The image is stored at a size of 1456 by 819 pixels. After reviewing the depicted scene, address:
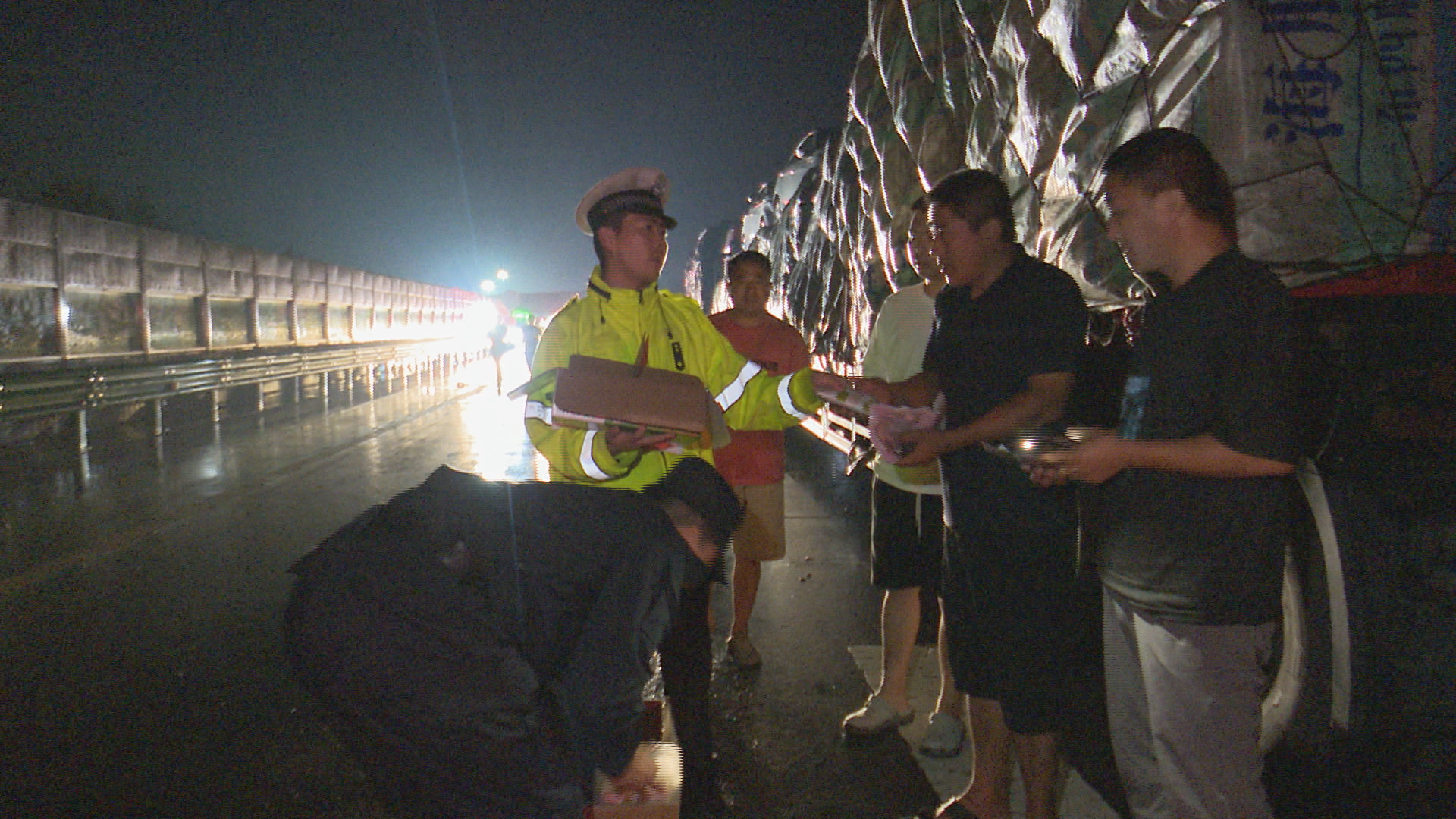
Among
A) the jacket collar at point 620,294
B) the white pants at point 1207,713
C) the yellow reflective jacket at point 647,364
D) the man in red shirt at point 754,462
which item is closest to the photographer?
the white pants at point 1207,713

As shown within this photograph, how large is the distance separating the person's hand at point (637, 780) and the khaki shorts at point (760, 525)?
1932mm

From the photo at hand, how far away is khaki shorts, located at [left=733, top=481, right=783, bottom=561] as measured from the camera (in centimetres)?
370

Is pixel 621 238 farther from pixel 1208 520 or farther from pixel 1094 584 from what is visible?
pixel 1094 584

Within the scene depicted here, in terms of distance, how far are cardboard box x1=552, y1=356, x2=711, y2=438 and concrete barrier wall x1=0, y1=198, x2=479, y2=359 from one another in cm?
1150

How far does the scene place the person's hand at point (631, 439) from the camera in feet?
6.03

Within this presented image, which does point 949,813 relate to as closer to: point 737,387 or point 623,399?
point 737,387

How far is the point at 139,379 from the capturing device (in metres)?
10.6

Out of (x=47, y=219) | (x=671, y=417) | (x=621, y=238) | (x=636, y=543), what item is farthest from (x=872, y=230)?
(x=47, y=219)

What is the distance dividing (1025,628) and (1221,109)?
1615mm

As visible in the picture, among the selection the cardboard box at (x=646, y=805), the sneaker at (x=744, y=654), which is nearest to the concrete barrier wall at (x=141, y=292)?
the sneaker at (x=744, y=654)

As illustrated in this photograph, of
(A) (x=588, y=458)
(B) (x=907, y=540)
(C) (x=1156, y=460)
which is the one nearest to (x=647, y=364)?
(A) (x=588, y=458)

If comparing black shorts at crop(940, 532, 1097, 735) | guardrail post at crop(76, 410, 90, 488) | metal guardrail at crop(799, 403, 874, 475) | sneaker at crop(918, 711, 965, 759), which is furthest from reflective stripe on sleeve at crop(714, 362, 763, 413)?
guardrail post at crop(76, 410, 90, 488)

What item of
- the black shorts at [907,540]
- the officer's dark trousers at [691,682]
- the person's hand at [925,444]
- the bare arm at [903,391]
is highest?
the bare arm at [903,391]

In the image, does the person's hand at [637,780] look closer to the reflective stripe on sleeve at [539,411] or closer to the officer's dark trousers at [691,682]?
the officer's dark trousers at [691,682]
